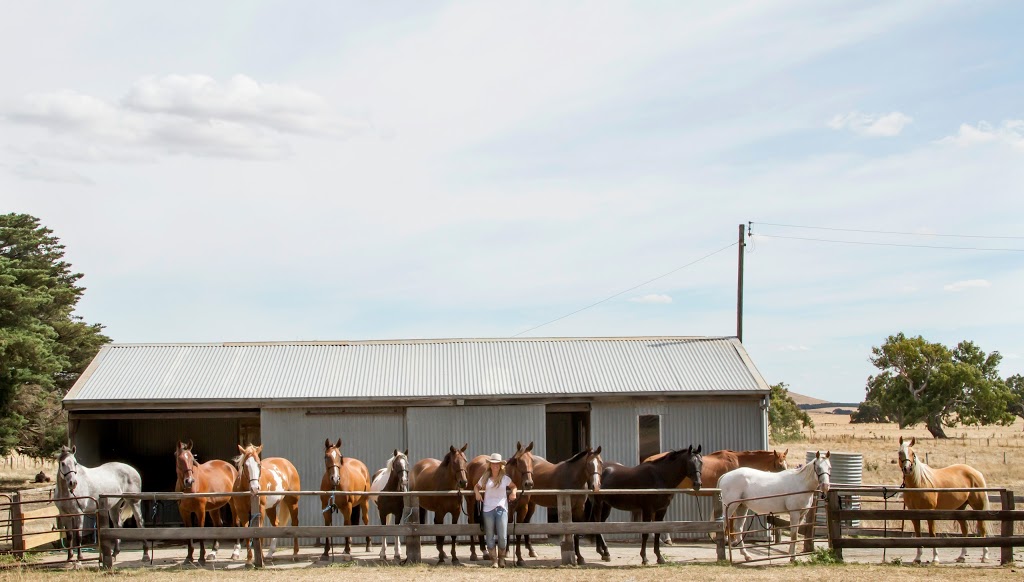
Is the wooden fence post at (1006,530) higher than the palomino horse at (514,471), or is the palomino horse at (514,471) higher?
the palomino horse at (514,471)

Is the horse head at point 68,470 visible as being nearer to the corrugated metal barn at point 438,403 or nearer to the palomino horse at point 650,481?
the corrugated metal barn at point 438,403

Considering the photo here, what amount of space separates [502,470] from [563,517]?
3.53 ft

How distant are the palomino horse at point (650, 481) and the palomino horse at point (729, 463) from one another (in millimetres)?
1218

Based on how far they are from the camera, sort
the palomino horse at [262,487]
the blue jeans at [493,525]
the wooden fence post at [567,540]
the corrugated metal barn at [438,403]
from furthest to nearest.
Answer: the corrugated metal barn at [438,403], the palomino horse at [262,487], the wooden fence post at [567,540], the blue jeans at [493,525]

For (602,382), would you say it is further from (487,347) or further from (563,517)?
(563,517)

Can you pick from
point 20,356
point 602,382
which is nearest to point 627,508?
point 602,382

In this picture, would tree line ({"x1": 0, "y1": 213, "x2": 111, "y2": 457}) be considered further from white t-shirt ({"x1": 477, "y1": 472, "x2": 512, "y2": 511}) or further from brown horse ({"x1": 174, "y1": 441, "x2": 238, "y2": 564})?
white t-shirt ({"x1": 477, "y1": 472, "x2": 512, "y2": 511})

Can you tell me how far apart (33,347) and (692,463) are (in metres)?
21.7

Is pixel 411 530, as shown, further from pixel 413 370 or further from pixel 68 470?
pixel 413 370

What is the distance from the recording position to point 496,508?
13492mm

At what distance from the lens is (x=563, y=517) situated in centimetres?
1367

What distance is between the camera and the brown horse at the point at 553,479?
543 inches

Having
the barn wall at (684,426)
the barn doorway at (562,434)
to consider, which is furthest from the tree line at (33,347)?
the barn wall at (684,426)

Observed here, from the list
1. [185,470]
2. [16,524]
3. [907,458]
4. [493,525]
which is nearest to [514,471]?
[493,525]
